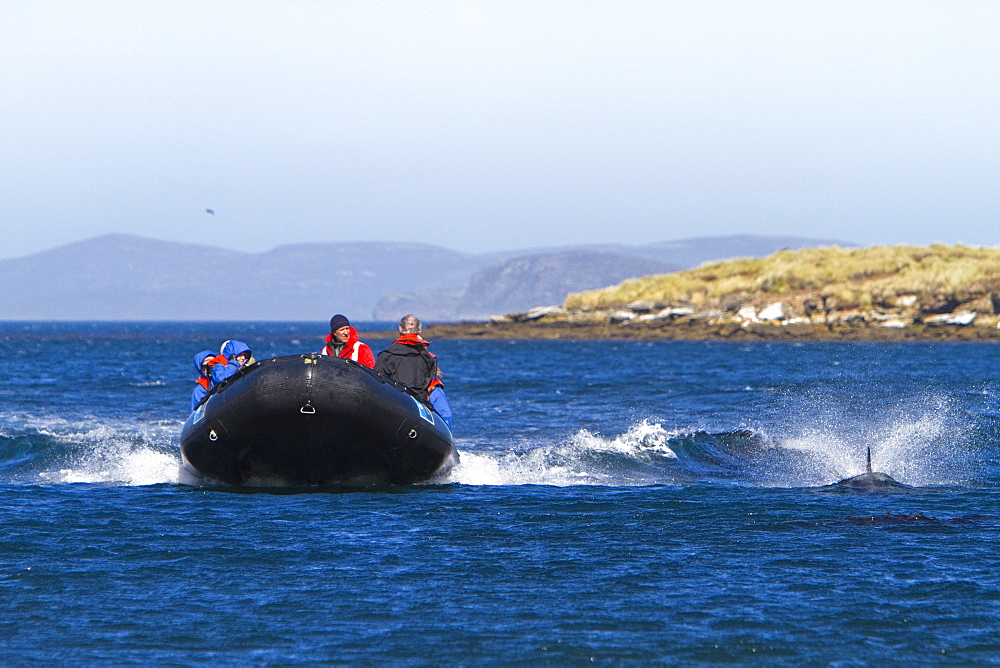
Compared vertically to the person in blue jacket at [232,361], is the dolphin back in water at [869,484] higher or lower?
lower

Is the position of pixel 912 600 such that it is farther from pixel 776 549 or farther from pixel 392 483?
pixel 392 483

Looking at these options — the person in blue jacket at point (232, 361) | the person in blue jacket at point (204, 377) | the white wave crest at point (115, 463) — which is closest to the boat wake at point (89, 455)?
the white wave crest at point (115, 463)

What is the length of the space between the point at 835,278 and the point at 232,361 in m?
71.9

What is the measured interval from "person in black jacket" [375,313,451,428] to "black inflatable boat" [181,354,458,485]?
0.36m

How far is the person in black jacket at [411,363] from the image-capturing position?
1511 centimetres

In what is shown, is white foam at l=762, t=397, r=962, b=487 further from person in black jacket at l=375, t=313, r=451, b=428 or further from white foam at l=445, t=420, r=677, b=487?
person in black jacket at l=375, t=313, r=451, b=428

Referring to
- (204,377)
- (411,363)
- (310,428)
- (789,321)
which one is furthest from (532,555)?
(789,321)

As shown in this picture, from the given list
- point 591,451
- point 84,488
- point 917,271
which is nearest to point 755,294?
point 917,271

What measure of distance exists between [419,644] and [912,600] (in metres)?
3.82

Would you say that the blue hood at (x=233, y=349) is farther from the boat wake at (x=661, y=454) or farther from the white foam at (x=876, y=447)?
the white foam at (x=876, y=447)

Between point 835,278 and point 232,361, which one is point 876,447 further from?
point 835,278

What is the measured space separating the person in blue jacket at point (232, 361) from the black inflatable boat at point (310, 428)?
0.62m

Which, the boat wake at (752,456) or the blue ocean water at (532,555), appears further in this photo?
the boat wake at (752,456)

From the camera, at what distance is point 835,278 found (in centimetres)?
8231
